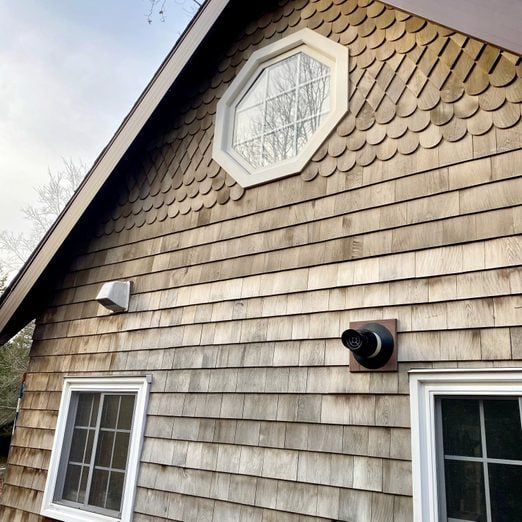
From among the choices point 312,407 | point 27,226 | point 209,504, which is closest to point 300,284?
point 312,407

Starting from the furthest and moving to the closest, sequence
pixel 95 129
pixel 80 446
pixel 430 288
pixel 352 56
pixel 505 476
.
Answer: pixel 95 129
pixel 80 446
pixel 352 56
pixel 430 288
pixel 505 476

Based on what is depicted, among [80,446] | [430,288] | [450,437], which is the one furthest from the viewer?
[80,446]

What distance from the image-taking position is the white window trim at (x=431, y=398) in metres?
2.35

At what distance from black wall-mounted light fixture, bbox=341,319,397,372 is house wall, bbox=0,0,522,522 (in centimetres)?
6

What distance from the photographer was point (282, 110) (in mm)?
3912

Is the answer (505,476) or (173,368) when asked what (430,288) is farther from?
(173,368)

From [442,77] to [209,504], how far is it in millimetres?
3090

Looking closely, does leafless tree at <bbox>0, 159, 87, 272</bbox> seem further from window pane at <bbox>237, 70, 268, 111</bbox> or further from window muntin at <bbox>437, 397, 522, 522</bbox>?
window muntin at <bbox>437, 397, 522, 522</bbox>

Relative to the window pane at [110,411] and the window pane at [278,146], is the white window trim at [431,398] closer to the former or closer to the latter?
the window pane at [278,146]

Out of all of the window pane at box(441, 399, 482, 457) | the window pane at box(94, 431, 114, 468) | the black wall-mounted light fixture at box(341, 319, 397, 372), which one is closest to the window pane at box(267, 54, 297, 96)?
the black wall-mounted light fixture at box(341, 319, 397, 372)

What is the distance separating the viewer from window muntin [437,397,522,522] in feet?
7.41

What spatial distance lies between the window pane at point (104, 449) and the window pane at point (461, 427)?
2.76 metres

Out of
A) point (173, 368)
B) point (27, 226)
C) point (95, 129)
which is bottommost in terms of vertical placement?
point (173, 368)

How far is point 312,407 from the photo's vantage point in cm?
292
